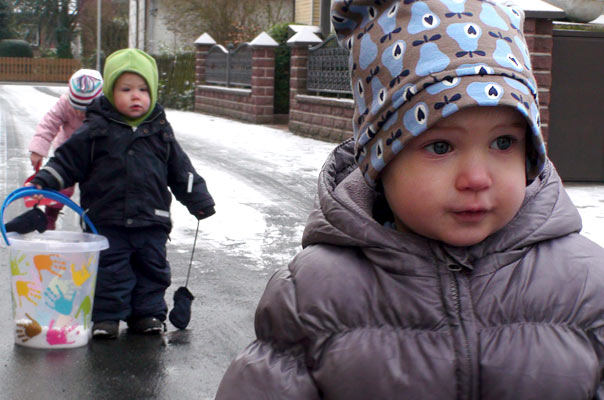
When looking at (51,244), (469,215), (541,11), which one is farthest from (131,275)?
(541,11)

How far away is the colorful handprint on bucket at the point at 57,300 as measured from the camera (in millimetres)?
4391

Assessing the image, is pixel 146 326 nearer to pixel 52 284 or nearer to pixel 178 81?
pixel 52 284

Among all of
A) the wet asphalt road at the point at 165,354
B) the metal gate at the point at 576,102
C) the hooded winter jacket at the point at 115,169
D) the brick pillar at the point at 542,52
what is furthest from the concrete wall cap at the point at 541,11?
the hooded winter jacket at the point at 115,169

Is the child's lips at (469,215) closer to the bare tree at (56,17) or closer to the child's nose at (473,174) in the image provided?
the child's nose at (473,174)

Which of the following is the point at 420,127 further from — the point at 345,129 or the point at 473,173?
the point at 345,129

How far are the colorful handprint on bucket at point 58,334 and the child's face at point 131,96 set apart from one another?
1142 millimetres

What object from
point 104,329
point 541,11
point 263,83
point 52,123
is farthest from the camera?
point 263,83

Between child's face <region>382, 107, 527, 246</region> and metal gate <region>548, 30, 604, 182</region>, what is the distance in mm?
9041

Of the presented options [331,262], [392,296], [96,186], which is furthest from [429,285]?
[96,186]

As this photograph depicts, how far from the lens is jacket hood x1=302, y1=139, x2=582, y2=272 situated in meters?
1.83

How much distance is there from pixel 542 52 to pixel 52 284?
715 cm

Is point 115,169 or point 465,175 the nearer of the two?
point 465,175

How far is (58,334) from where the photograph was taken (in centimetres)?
446

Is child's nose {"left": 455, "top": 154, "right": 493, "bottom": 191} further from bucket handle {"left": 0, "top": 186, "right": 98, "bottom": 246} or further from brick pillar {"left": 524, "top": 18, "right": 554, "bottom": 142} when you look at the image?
brick pillar {"left": 524, "top": 18, "right": 554, "bottom": 142}
